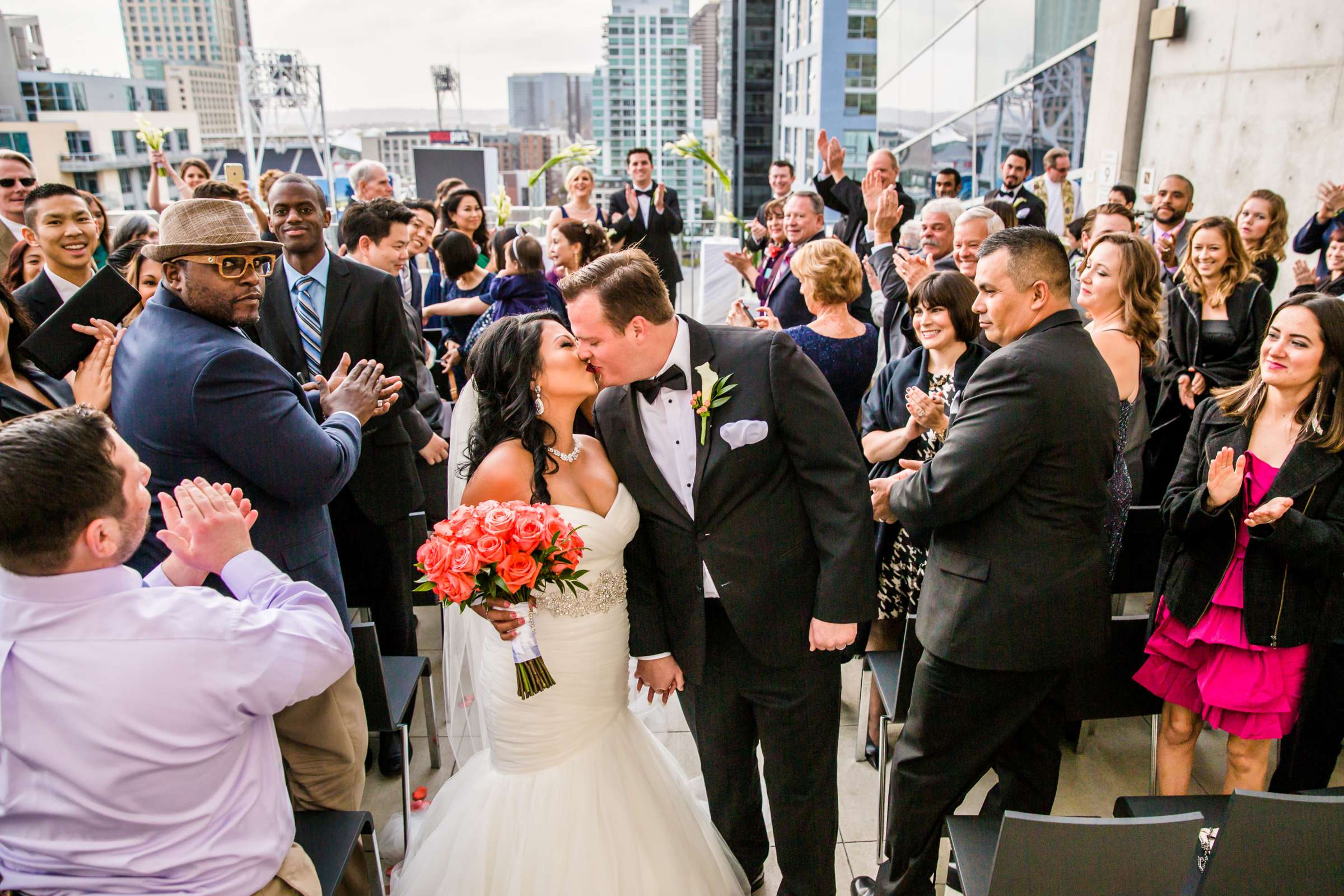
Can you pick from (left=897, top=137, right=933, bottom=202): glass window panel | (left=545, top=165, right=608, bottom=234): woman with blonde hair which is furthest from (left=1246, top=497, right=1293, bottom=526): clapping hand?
(left=897, top=137, right=933, bottom=202): glass window panel

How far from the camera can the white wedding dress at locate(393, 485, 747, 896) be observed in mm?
2498

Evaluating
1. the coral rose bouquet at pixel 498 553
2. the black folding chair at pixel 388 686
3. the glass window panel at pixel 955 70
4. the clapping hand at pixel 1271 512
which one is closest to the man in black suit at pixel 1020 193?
the clapping hand at pixel 1271 512

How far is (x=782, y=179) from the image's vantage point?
28.6 ft

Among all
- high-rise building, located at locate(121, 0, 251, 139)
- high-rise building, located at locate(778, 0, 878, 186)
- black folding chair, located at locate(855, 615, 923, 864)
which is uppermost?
high-rise building, located at locate(121, 0, 251, 139)

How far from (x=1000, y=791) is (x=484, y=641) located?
1747 mm

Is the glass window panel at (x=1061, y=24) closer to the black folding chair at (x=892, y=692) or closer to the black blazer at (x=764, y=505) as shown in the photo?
the black folding chair at (x=892, y=692)

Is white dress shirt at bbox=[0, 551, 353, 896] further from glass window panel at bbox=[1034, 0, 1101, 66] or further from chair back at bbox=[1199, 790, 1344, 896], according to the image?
glass window panel at bbox=[1034, 0, 1101, 66]

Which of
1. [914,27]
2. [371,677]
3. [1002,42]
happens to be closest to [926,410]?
[371,677]

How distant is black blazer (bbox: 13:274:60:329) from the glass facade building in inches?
356

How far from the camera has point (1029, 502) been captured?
2373 millimetres

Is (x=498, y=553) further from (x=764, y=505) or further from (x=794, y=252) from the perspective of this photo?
(x=794, y=252)

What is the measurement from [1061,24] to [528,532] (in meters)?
9.93

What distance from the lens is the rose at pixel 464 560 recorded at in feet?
6.70

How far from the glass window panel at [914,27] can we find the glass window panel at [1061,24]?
5399 millimetres
